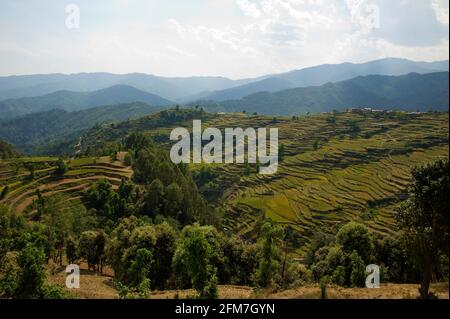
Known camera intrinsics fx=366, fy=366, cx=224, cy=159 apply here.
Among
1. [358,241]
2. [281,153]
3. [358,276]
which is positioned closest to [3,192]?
[358,241]

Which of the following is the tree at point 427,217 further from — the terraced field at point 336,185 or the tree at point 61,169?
the tree at point 61,169

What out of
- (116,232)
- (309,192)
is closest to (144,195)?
(116,232)

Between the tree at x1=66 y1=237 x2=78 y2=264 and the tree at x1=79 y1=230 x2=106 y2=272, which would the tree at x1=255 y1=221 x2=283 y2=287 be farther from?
the tree at x1=66 y1=237 x2=78 y2=264

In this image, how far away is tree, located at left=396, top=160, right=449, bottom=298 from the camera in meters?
22.3

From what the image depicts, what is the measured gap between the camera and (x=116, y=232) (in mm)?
65062

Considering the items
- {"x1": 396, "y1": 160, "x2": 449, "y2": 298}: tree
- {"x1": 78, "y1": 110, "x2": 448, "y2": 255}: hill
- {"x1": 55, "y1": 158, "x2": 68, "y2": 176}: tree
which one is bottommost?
{"x1": 78, "y1": 110, "x2": 448, "y2": 255}: hill

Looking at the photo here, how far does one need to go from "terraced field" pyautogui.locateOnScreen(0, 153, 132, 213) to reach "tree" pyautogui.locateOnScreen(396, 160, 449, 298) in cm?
8854

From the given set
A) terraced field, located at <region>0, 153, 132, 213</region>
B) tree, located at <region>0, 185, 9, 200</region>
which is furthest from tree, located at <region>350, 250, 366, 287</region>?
tree, located at <region>0, 185, 9, 200</region>

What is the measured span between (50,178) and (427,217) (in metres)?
110

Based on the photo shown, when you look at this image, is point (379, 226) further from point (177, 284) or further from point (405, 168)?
point (177, 284)

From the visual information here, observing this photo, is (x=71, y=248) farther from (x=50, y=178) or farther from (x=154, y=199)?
(x=50, y=178)
